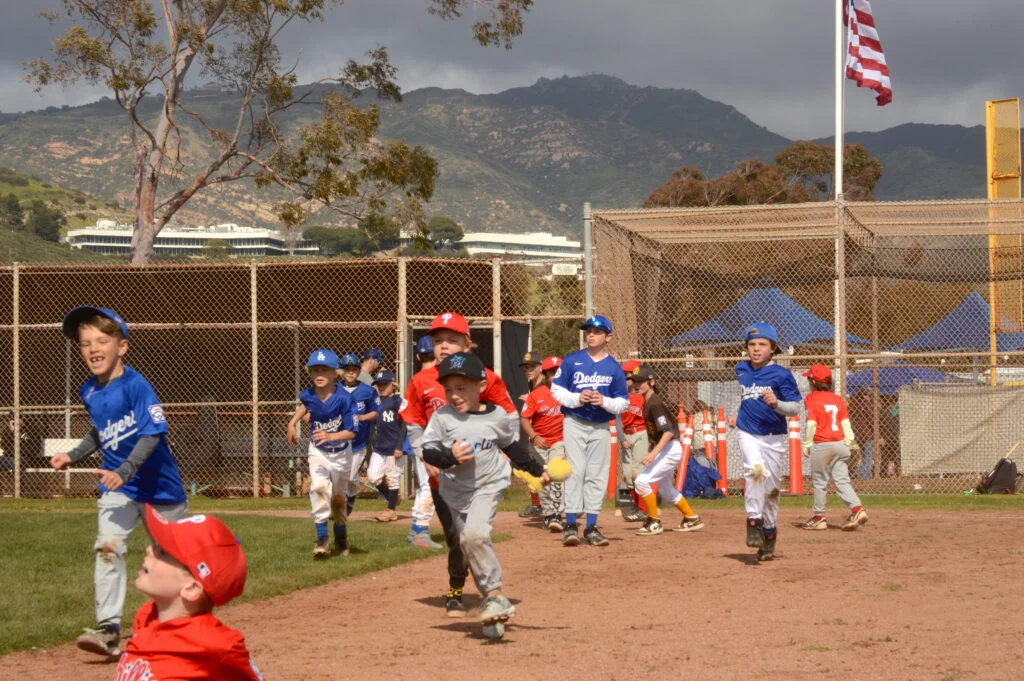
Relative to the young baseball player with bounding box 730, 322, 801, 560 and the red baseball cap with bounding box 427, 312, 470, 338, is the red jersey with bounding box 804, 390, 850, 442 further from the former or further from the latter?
the red baseball cap with bounding box 427, 312, 470, 338

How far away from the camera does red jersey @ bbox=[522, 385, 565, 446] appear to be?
13.2 meters

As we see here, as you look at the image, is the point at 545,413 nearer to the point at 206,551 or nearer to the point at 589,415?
the point at 589,415

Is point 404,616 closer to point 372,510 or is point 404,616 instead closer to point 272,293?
point 372,510

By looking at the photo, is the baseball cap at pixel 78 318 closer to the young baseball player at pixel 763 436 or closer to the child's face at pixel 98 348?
the child's face at pixel 98 348

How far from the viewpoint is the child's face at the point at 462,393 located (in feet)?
23.4

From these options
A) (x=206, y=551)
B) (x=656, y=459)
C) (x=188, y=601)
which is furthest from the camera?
(x=656, y=459)

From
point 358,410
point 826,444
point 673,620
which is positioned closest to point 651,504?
point 826,444

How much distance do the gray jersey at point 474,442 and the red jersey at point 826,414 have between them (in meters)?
6.22

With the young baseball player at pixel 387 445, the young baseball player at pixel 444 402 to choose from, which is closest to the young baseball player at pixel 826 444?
the young baseball player at pixel 387 445

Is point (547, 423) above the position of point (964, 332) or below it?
below

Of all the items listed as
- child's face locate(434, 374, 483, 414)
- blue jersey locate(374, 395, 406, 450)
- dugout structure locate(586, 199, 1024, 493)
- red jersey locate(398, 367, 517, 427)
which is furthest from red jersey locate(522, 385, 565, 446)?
child's face locate(434, 374, 483, 414)

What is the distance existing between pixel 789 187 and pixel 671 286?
40.6 metres

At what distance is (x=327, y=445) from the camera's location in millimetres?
10586

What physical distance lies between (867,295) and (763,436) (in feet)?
28.4
